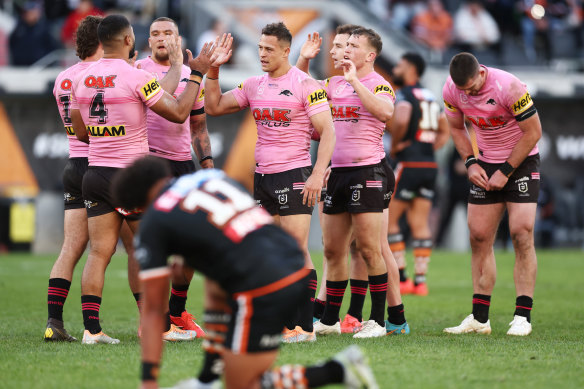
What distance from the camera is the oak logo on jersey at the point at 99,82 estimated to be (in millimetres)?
7293

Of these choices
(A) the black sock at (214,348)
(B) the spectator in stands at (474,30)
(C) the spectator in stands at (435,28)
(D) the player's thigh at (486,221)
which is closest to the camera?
(A) the black sock at (214,348)

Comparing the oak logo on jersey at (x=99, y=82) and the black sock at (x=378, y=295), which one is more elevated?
the oak logo on jersey at (x=99, y=82)

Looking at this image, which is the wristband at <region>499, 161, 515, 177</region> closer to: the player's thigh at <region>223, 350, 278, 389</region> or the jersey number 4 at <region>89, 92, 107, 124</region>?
the jersey number 4 at <region>89, 92, 107, 124</region>

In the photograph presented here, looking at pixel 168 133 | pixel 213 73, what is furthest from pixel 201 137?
pixel 213 73

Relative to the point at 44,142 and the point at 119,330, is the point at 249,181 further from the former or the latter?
the point at 119,330

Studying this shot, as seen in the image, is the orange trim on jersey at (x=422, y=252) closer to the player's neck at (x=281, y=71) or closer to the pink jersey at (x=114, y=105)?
the player's neck at (x=281, y=71)

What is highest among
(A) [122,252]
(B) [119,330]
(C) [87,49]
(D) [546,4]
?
(D) [546,4]

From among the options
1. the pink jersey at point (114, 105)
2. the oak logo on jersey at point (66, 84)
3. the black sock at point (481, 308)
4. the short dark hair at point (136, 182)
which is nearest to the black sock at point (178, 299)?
the pink jersey at point (114, 105)

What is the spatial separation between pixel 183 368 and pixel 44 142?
1437 centimetres

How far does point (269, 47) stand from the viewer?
7.83 metres

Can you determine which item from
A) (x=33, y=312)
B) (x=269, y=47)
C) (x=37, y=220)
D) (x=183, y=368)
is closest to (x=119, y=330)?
(x=33, y=312)

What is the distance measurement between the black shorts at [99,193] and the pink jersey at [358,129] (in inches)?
77.9

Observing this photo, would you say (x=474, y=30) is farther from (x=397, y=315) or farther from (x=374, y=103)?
(x=397, y=315)

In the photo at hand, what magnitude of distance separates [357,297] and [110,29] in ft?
11.3
